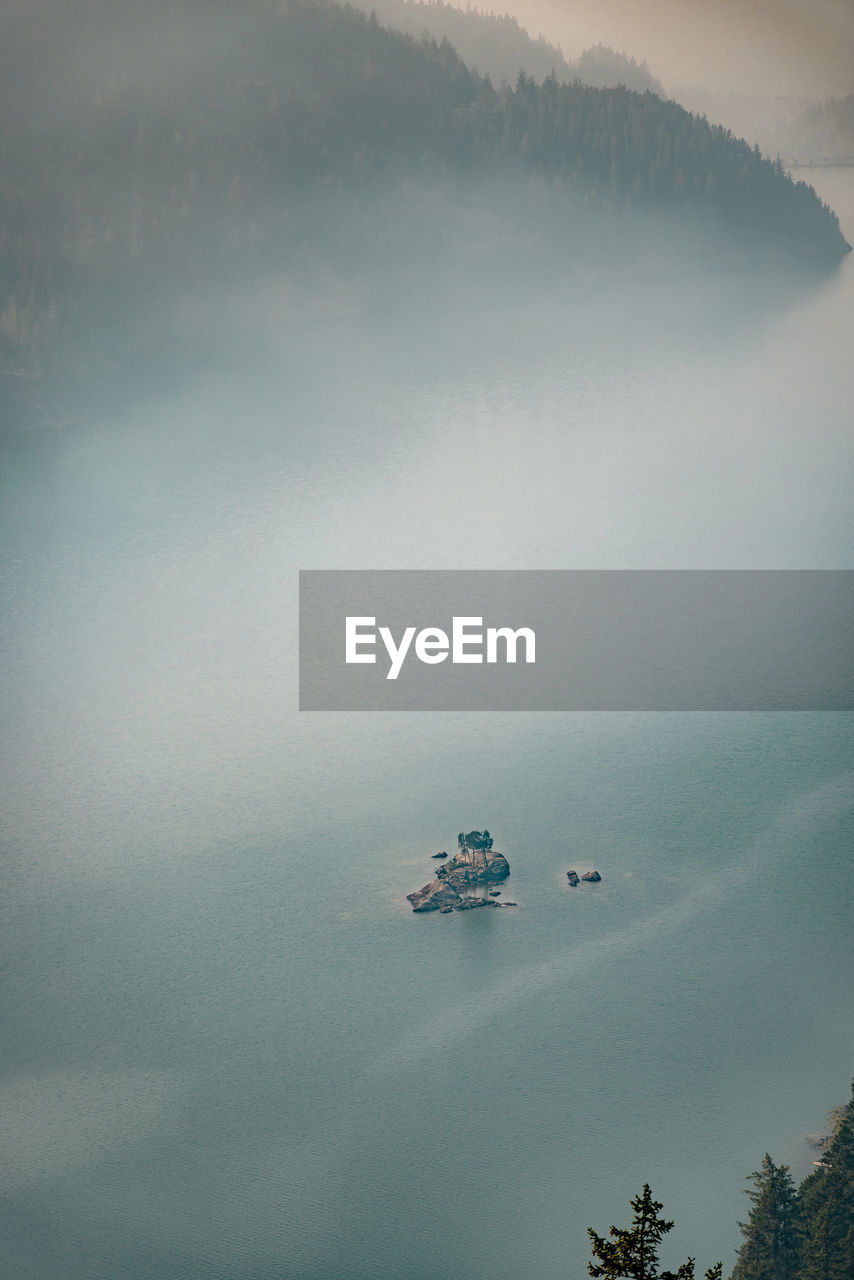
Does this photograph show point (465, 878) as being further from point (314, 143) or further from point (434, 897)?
point (314, 143)

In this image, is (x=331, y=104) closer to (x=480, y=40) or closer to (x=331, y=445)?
(x=480, y=40)

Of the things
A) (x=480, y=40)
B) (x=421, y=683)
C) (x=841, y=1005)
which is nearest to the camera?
(x=841, y=1005)

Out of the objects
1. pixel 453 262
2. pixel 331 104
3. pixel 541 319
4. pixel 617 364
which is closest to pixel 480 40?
pixel 331 104

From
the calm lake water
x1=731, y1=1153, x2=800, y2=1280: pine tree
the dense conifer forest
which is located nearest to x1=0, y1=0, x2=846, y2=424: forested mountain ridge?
the calm lake water

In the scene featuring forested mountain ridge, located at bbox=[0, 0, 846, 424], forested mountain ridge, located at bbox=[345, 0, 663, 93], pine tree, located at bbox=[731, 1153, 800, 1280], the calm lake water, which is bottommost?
A: pine tree, located at bbox=[731, 1153, 800, 1280]

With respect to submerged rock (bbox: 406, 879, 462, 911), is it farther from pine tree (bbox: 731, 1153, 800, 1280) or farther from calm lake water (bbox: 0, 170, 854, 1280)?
pine tree (bbox: 731, 1153, 800, 1280)

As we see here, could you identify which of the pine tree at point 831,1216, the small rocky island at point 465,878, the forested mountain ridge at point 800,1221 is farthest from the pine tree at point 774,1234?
the small rocky island at point 465,878

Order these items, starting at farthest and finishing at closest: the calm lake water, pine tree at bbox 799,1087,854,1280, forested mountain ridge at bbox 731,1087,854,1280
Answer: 1. the calm lake water
2. forested mountain ridge at bbox 731,1087,854,1280
3. pine tree at bbox 799,1087,854,1280

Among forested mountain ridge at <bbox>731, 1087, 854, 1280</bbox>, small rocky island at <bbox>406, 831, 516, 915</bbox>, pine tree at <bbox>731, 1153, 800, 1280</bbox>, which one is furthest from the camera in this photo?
small rocky island at <bbox>406, 831, 516, 915</bbox>

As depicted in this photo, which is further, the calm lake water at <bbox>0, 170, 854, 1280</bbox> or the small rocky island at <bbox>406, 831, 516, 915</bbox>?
the small rocky island at <bbox>406, 831, 516, 915</bbox>
